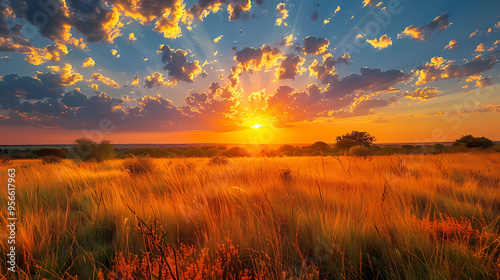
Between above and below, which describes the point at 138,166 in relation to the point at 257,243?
above

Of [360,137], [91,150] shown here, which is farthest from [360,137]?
[91,150]

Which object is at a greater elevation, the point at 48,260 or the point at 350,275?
the point at 48,260

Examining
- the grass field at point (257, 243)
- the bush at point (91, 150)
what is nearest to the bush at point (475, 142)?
the grass field at point (257, 243)

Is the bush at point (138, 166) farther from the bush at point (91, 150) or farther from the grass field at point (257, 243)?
the bush at point (91, 150)

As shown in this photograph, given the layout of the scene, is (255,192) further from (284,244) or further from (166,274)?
(166,274)

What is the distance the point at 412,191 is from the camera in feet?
11.7

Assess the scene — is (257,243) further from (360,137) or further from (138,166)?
(360,137)

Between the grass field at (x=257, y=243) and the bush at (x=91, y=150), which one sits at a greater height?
the bush at (x=91, y=150)

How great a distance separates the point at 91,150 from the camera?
13.7m

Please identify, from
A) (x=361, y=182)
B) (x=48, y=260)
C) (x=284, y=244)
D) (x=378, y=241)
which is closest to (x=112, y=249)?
(x=48, y=260)

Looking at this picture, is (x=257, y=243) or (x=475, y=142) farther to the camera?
(x=475, y=142)

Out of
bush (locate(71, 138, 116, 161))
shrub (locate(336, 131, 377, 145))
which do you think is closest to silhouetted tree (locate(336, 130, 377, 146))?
shrub (locate(336, 131, 377, 145))

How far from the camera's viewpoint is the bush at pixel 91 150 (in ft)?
A: 44.2

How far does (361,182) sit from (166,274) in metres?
3.80
